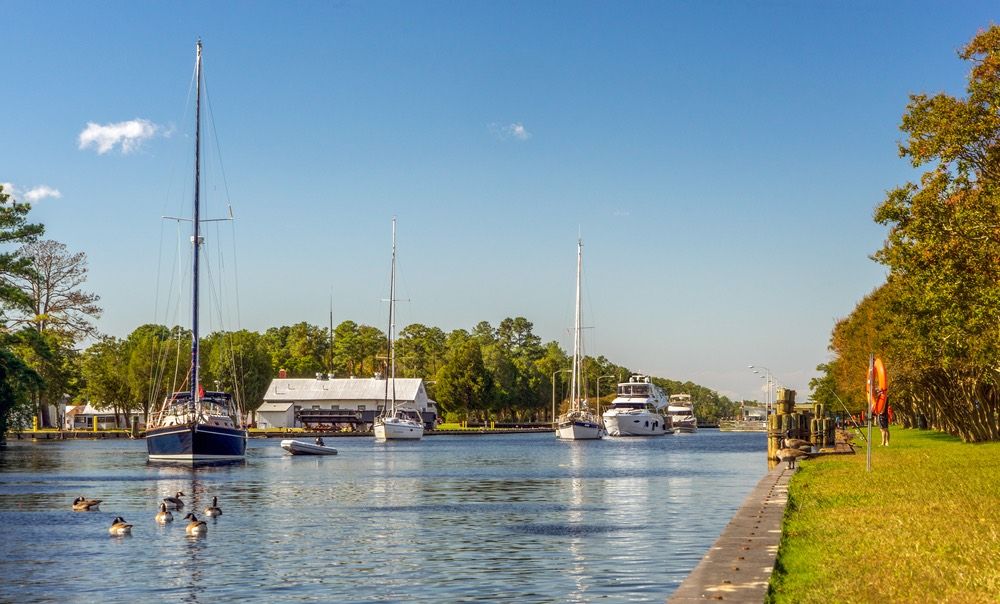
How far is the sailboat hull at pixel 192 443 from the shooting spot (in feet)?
219

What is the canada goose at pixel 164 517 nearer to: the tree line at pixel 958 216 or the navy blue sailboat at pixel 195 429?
the tree line at pixel 958 216

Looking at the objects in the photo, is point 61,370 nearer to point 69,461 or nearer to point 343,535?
point 69,461

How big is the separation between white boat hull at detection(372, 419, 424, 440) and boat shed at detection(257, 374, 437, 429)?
4083 centimetres

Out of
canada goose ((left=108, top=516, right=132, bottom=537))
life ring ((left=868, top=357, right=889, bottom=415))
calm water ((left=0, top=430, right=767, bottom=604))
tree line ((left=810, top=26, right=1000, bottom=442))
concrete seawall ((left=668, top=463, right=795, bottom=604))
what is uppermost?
tree line ((left=810, top=26, right=1000, bottom=442))

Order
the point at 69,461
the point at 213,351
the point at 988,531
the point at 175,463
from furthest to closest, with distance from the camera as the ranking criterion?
the point at 213,351 < the point at 69,461 < the point at 175,463 < the point at 988,531

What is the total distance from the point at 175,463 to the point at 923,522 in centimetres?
5543

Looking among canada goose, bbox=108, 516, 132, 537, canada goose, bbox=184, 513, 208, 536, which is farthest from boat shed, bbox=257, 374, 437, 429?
canada goose, bbox=108, 516, 132, 537

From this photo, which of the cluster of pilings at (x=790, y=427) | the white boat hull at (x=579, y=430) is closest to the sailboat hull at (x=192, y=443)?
the cluster of pilings at (x=790, y=427)

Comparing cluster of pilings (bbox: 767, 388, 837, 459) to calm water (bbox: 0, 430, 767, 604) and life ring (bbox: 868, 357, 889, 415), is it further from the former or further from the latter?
life ring (bbox: 868, 357, 889, 415)

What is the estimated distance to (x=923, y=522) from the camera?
72.2 ft

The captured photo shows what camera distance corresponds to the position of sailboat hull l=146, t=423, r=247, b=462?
66812 mm

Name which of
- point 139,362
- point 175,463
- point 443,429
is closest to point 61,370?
point 139,362

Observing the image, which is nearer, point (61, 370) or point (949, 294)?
point (949, 294)

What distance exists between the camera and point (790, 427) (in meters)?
62.4
